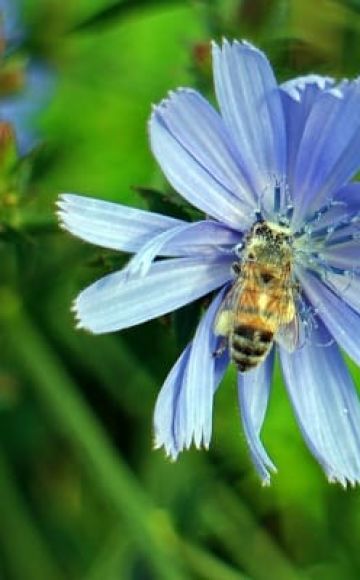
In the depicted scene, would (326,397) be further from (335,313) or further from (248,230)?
(248,230)

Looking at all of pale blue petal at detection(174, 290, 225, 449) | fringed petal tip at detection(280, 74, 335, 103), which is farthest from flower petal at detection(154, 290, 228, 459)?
fringed petal tip at detection(280, 74, 335, 103)

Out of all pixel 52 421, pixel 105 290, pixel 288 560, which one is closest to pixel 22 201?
pixel 105 290

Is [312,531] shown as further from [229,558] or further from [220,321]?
[220,321]

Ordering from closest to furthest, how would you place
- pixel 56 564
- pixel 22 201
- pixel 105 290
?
pixel 105 290 < pixel 22 201 < pixel 56 564

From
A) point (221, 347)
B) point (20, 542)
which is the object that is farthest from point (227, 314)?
point (20, 542)

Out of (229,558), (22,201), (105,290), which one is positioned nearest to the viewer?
(105,290)

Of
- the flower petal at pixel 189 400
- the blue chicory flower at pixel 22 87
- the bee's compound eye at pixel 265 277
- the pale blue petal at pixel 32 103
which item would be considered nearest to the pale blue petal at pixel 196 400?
the flower petal at pixel 189 400
